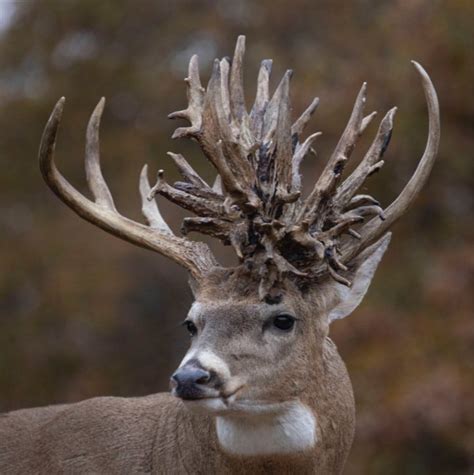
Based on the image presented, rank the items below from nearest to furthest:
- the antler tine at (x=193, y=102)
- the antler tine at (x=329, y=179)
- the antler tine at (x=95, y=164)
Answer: the antler tine at (x=329, y=179) → the antler tine at (x=193, y=102) → the antler tine at (x=95, y=164)

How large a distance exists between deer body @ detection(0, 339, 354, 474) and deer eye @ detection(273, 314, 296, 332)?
26cm

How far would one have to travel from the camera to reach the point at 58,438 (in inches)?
317

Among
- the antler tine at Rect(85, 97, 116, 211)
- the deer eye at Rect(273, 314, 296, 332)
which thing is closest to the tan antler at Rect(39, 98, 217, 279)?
the antler tine at Rect(85, 97, 116, 211)

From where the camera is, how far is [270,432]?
7.33 m

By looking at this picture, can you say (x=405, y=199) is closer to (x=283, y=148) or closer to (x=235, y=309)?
(x=283, y=148)

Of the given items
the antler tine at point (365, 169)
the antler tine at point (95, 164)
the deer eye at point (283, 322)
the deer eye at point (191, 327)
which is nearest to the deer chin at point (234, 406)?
the deer eye at point (283, 322)

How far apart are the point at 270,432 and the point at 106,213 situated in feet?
5.21

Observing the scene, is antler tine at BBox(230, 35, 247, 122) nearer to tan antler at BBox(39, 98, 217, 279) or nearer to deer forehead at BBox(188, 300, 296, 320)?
tan antler at BBox(39, 98, 217, 279)

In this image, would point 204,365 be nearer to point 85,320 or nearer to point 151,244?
point 151,244

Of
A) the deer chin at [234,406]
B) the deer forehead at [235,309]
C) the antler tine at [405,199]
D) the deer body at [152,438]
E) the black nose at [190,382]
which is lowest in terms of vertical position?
the deer body at [152,438]

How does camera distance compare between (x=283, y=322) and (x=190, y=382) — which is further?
(x=283, y=322)

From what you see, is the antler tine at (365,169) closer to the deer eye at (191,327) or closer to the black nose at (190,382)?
the deer eye at (191,327)

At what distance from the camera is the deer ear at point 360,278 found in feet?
26.0

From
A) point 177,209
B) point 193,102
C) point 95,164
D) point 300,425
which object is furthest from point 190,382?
point 177,209
